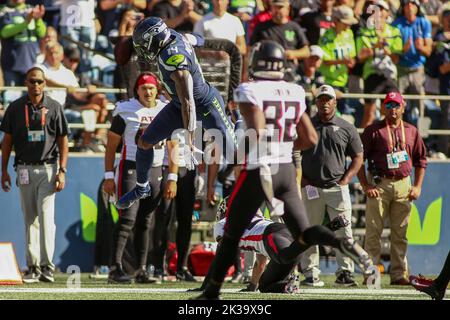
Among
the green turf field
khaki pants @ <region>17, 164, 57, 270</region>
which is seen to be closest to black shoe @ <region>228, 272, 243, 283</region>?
the green turf field

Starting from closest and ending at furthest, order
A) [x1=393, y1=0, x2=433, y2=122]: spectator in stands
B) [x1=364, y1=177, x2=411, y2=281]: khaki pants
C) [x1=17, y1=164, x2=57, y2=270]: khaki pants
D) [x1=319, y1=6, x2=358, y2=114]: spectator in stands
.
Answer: [x1=17, y1=164, x2=57, y2=270]: khaki pants
[x1=364, y1=177, x2=411, y2=281]: khaki pants
[x1=319, y1=6, x2=358, y2=114]: spectator in stands
[x1=393, y1=0, x2=433, y2=122]: spectator in stands

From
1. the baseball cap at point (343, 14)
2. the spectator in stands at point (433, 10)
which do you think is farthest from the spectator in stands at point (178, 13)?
the spectator in stands at point (433, 10)

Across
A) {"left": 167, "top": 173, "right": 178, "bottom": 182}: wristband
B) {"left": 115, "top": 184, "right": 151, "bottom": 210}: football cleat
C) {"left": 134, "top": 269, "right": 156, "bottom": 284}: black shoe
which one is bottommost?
{"left": 134, "top": 269, "right": 156, "bottom": 284}: black shoe

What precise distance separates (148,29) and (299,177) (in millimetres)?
2877

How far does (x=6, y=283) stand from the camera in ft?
40.8

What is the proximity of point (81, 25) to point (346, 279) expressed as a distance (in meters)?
5.54

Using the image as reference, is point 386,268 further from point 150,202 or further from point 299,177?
point 150,202

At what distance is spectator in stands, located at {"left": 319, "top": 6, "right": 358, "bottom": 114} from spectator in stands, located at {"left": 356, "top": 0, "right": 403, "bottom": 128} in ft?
0.75

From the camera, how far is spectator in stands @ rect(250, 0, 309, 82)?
50.7ft

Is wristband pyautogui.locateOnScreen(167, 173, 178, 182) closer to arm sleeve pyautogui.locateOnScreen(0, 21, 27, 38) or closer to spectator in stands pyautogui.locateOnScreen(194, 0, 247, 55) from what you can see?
spectator in stands pyautogui.locateOnScreen(194, 0, 247, 55)

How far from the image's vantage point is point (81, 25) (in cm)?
1623

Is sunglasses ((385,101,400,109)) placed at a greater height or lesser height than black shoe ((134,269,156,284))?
greater

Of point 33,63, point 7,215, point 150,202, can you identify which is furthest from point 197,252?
point 33,63

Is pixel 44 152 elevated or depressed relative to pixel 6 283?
elevated
